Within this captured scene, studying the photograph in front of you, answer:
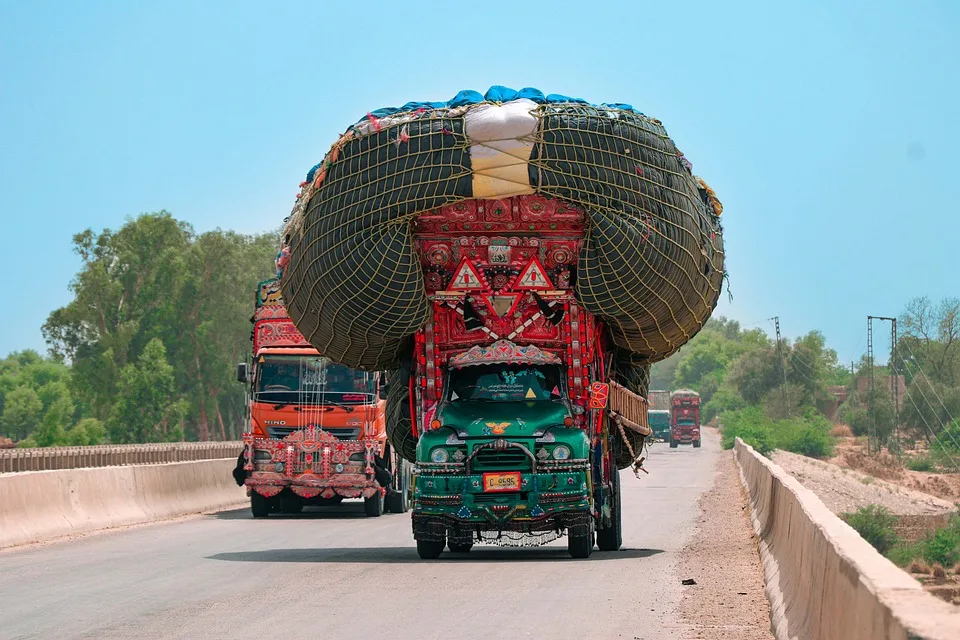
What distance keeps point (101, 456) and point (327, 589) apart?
4161 centimetres

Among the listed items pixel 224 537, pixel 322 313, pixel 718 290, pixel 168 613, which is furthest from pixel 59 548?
pixel 718 290

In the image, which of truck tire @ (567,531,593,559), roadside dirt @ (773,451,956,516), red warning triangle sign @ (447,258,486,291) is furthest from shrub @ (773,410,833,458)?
red warning triangle sign @ (447,258,486,291)

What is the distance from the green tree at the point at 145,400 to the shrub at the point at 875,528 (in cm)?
7087

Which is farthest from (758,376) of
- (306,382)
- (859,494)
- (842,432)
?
(306,382)

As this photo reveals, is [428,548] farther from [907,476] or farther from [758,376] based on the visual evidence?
[758,376]

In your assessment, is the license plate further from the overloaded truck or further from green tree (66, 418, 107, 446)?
green tree (66, 418, 107, 446)

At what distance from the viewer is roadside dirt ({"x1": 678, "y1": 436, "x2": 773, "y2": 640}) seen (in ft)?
34.2

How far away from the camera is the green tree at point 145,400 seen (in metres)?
98.6

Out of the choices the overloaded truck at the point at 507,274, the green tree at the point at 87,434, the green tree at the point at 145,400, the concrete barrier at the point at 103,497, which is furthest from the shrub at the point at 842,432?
the overloaded truck at the point at 507,274

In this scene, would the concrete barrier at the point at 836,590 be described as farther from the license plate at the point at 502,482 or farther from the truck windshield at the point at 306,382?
the truck windshield at the point at 306,382

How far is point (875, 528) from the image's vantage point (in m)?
33.3

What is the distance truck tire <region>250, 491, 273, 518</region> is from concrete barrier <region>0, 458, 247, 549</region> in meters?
1.52

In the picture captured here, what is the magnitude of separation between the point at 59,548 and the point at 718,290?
9211 mm

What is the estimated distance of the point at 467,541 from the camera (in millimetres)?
16516
